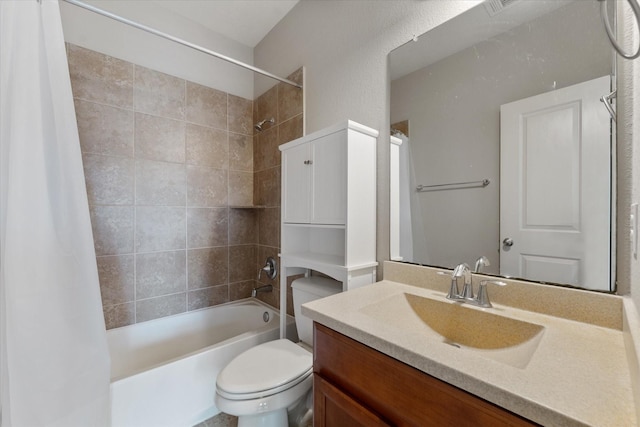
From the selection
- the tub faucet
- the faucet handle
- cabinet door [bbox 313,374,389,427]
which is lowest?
cabinet door [bbox 313,374,389,427]

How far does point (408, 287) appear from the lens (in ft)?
3.56

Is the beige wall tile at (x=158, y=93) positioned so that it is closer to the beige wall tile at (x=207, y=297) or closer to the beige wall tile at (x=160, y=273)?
the beige wall tile at (x=160, y=273)

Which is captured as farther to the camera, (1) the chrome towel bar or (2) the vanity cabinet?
(1) the chrome towel bar

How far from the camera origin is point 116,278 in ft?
5.57

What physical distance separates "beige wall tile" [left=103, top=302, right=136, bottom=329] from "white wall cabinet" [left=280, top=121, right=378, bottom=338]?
1203 mm

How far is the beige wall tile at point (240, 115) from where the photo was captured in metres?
2.19

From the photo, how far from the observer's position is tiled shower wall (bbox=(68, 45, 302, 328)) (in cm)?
165

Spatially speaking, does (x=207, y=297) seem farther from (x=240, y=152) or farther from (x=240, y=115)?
(x=240, y=115)

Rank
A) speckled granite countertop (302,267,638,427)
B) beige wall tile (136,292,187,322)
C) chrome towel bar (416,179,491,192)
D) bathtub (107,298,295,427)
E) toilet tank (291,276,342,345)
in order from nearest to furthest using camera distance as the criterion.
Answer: speckled granite countertop (302,267,638,427) < chrome towel bar (416,179,491,192) < bathtub (107,298,295,427) < toilet tank (291,276,342,345) < beige wall tile (136,292,187,322)

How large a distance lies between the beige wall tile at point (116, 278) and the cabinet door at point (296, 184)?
46.4 inches

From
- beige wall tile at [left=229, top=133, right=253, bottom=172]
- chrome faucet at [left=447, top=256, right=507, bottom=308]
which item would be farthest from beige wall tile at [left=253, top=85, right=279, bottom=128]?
chrome faucet at [left=447, top=256, right=507, bottom=308]

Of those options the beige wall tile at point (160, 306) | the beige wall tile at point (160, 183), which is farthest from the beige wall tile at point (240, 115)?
the beige wall tile at point (160, 306)

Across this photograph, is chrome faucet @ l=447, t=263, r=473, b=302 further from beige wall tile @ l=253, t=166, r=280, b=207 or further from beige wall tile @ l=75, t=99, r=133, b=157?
beige wall tile @ l=75, t=99, r=133, b=157

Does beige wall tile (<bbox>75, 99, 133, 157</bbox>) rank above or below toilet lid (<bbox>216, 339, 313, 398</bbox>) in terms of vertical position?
above
